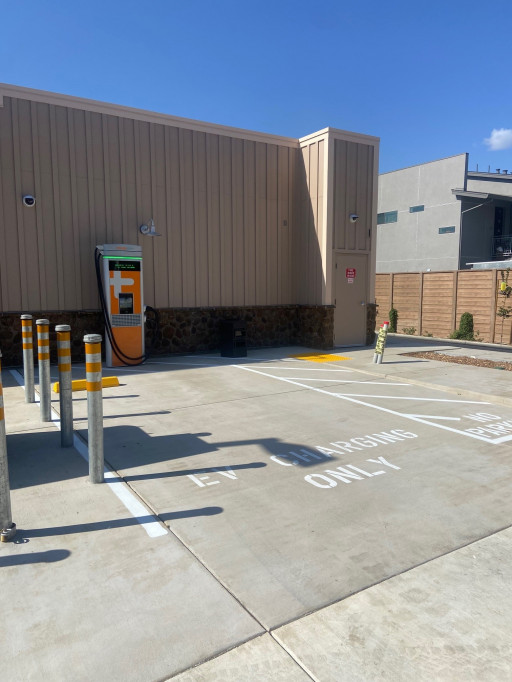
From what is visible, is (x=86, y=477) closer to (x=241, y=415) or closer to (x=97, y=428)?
(x=97, y=428)

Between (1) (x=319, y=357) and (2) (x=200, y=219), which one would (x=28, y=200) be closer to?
(2) (x=200, y=219)

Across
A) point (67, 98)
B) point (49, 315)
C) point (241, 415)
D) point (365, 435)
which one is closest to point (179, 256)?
point (49, 315)

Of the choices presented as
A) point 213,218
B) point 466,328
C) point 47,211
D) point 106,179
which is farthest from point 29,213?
point 466,328

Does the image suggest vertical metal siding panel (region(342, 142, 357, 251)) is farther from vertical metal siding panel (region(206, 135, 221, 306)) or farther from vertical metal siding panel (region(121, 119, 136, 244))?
vertical metal siding panel (region(121, 119, 136, 244))

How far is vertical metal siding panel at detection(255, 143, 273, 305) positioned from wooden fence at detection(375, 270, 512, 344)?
24.5 ft

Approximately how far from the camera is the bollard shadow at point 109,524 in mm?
3295

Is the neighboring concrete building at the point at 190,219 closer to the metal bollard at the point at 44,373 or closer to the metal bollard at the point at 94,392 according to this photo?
the metal bollard at the point at 44,373

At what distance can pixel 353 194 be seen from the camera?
1246 cm

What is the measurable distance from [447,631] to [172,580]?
1484 millimetres

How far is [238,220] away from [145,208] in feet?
7.97

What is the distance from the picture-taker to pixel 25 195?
382 inches

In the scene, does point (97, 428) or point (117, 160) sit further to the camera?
point (117, 160)

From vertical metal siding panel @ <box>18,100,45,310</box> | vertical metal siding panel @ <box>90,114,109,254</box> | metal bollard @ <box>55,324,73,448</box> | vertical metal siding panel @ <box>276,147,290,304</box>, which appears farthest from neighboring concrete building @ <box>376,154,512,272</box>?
metal bollard @ <box>55,324,73,448</box>

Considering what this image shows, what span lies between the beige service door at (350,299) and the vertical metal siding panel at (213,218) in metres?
3.04
